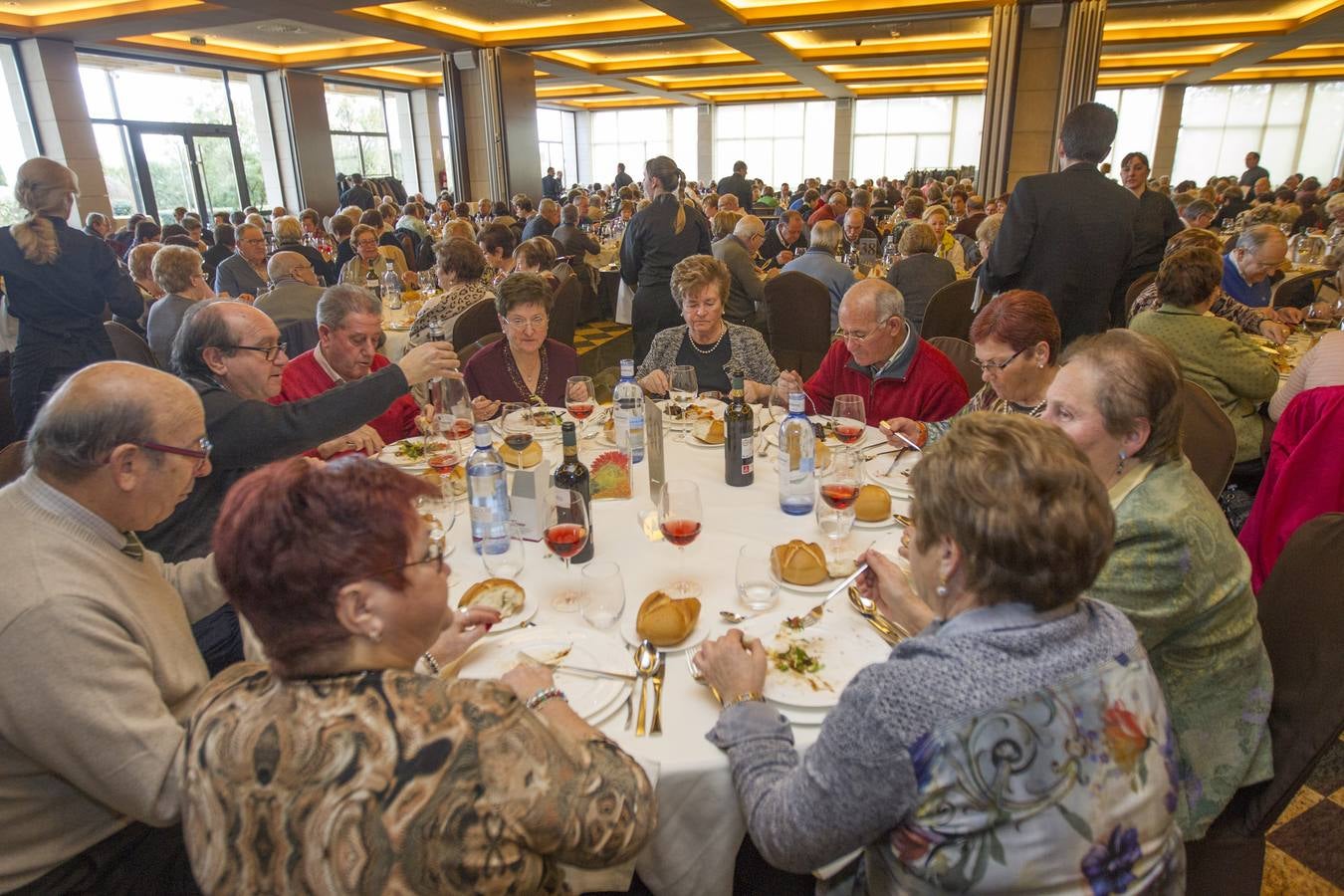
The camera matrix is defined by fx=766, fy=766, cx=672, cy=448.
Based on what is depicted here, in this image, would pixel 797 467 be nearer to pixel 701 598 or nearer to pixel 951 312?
pixel 701 598

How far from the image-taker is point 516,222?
867 centimetres

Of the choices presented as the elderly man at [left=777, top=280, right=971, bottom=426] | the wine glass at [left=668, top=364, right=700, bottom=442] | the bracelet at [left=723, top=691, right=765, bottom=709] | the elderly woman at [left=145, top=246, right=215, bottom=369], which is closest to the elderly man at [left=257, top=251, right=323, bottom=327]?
the elderly woman at [left=145, top=246, right=215, bottom=369]

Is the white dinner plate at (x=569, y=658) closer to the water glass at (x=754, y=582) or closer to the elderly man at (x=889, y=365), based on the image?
the water glass at (x=754, y=582)

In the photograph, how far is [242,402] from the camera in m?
2.06

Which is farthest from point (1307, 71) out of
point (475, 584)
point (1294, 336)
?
point (475, 584)

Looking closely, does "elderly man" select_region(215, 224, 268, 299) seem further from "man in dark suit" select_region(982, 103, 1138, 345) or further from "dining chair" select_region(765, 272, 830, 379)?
"man in dark suit" select_region(982, 103, 1138, 345)

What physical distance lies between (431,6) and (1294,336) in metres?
10.2

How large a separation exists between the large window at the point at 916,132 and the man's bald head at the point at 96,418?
22.5 meters

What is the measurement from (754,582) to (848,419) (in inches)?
37.7

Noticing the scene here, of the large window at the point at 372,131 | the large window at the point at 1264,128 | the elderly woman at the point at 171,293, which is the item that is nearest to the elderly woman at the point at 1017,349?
the elderly woman at the point at 171,293

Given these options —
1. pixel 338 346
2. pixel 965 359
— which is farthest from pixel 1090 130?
pixel 338 346

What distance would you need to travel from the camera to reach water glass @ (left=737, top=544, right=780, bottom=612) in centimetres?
161

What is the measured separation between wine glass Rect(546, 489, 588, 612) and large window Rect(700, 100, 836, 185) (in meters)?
22.8

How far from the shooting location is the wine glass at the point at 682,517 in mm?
1693
